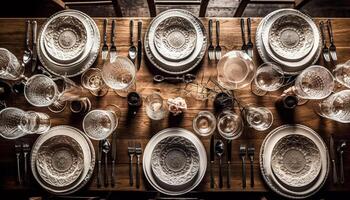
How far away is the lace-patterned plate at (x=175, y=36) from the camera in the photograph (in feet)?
6.22

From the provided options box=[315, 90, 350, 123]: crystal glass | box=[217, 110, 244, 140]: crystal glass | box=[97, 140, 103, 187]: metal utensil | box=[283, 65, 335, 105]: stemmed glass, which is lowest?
box=[97, 140, 103, 187]: metal utensil

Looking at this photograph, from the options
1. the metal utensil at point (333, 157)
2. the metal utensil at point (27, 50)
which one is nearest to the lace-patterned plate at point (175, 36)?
the metal utensil at point (27, 50)

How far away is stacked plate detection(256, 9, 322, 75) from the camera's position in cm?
186

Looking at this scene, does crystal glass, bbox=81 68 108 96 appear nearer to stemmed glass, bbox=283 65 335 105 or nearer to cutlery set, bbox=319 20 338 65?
stemmed glass, bbox=283 65 335 105

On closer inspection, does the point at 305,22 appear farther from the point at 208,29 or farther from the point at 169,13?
the point at 169,13

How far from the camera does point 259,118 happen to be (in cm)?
182

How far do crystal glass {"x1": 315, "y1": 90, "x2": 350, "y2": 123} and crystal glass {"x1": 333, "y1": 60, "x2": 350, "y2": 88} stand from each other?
0.10m

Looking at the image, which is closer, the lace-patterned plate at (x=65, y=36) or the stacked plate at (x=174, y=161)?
the stacked plate at (x=174, y=161)

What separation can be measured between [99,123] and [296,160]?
1.09m

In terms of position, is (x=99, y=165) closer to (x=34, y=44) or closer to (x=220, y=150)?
(x=220, y=150)

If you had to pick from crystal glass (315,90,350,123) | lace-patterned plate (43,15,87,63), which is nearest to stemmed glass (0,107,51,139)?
lace-patterned plate (43,15,87,63)

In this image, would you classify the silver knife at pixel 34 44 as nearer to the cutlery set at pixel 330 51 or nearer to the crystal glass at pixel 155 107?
the crystal glass at pixel 155 107

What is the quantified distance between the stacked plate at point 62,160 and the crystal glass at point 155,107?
0.38 meters

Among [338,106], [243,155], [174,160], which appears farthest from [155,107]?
[338,106]
